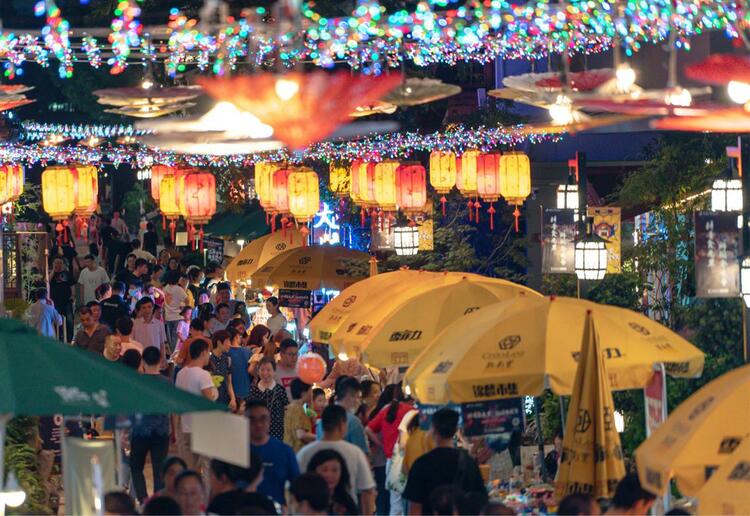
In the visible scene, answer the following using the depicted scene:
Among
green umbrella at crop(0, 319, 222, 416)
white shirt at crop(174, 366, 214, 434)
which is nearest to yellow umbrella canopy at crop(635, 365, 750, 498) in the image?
green umbrella at crop(0, 319, 222, 416)

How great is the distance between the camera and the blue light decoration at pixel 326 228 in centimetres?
2977

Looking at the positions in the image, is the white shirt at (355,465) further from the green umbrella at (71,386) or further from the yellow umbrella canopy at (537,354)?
the green umbrella at (71,386)

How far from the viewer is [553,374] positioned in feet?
39.1

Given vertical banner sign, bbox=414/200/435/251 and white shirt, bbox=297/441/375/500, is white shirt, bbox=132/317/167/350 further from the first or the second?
white shirt, bbox=297/441/375/500

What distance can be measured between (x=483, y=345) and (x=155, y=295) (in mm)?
16423

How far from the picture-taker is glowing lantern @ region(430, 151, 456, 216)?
24.2 meters

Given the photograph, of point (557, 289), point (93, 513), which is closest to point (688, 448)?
point (93, 513)

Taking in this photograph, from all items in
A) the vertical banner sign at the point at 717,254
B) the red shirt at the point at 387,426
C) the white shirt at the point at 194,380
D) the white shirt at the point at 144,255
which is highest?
the vertical banner sign at the point at 717,254

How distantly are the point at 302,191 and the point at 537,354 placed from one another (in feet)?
42.5

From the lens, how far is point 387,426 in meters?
14.7

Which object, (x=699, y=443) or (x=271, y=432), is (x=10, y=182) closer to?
(x=271, y=432)

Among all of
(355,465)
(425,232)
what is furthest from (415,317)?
(425,232)

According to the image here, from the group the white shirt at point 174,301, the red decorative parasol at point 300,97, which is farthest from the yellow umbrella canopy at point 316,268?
the red decorative parasol at point 300,97

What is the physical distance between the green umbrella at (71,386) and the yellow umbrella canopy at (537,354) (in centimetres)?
276
